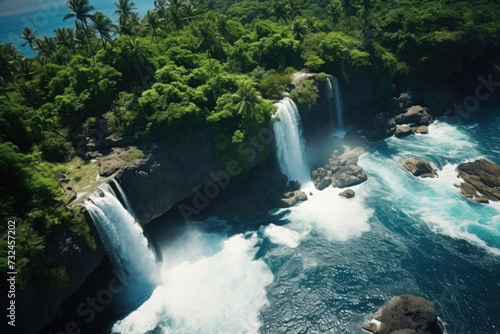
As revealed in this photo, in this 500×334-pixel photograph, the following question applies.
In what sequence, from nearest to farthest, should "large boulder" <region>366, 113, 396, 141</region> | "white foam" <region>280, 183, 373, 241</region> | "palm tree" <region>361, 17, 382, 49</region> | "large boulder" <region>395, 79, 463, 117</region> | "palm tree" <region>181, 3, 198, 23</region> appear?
"white foam" <region>280, 183, 373, 241</region> → "palm tree" <region>181, 3, 198, 23</region> → "large boulder" <region>366, 113, 396, 141</region> → "palm tree" <region>361, 17, 382, 49</region> → "large boulder" <region>395, 79, 463, 117</region>

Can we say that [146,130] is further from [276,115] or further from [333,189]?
[333,189]

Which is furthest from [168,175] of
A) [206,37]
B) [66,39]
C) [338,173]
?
[66,39]

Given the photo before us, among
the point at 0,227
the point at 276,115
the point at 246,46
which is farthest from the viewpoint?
the point at 246,46

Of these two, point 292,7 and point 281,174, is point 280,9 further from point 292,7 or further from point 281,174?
point 281,174

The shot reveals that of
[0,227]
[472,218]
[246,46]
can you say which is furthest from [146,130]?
[472,218]

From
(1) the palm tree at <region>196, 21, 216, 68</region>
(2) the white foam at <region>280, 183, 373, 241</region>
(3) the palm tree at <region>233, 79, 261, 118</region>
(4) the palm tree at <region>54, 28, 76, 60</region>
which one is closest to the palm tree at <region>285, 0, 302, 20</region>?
(1) the palm tree at <region>196, 21, 216, 68</region>

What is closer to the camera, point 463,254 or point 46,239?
point 46,239

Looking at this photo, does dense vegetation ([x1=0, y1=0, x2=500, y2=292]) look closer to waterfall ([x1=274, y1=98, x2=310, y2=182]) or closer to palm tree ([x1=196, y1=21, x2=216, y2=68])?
palm tree ([x1=196, y1=21, x2=216, y2=68])
